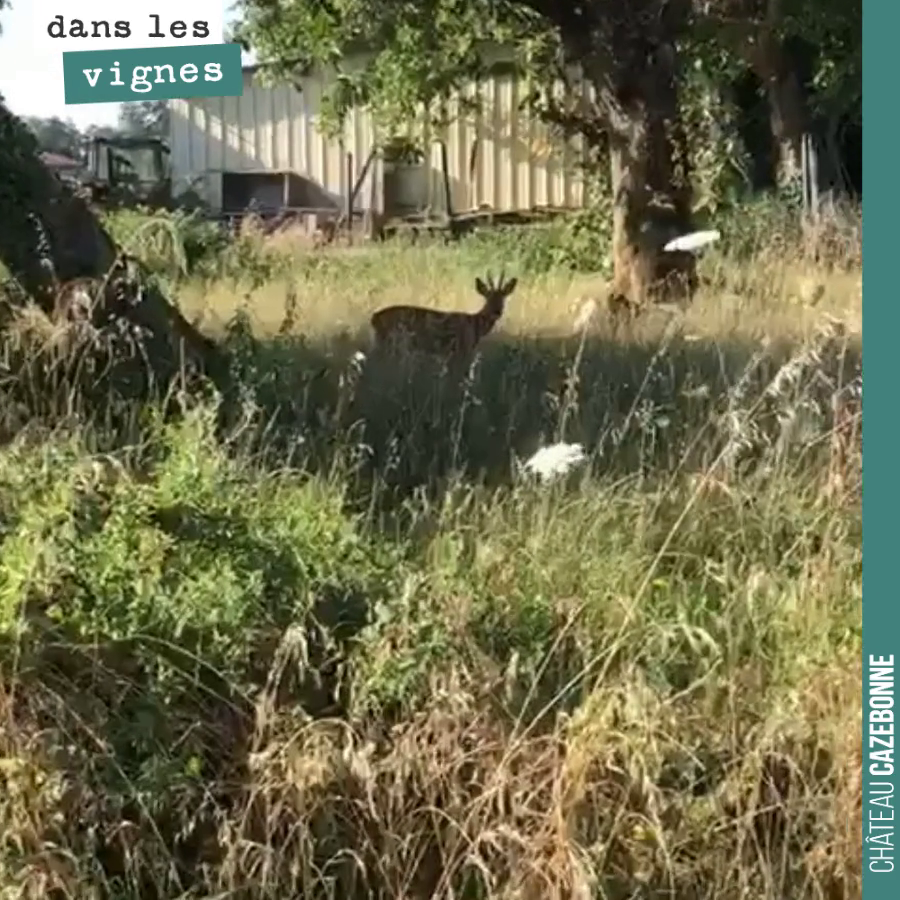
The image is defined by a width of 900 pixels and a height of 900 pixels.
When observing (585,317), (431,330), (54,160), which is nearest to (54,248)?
(54,160)

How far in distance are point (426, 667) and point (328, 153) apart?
17625 millimetres

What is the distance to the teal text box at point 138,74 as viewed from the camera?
3984 millimetres

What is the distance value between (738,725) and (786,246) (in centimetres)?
823

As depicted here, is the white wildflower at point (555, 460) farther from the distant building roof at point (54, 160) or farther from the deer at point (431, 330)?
the deer at point (431, 330)

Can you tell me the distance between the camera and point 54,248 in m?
5.41

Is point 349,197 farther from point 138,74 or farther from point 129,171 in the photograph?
point 138,74

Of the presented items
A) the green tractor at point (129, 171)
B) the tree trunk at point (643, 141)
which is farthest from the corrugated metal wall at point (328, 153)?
the tree trunk at point (643, 141)

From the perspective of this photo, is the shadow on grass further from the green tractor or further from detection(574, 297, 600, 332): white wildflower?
the green tractor

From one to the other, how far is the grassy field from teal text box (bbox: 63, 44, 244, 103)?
876 millimetres

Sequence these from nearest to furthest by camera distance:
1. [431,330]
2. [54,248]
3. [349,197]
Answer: [54,248]
[431,330]
[349,197]

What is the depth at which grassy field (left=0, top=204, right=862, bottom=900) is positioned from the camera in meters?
3.04

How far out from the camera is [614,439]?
4754 mm

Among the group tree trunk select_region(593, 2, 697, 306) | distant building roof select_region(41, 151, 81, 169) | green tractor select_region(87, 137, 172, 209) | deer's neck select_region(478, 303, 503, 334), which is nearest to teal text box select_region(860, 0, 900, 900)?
distant building roof select_region(41, 151, 81, 169)

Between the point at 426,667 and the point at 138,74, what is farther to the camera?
the point at 138,74
